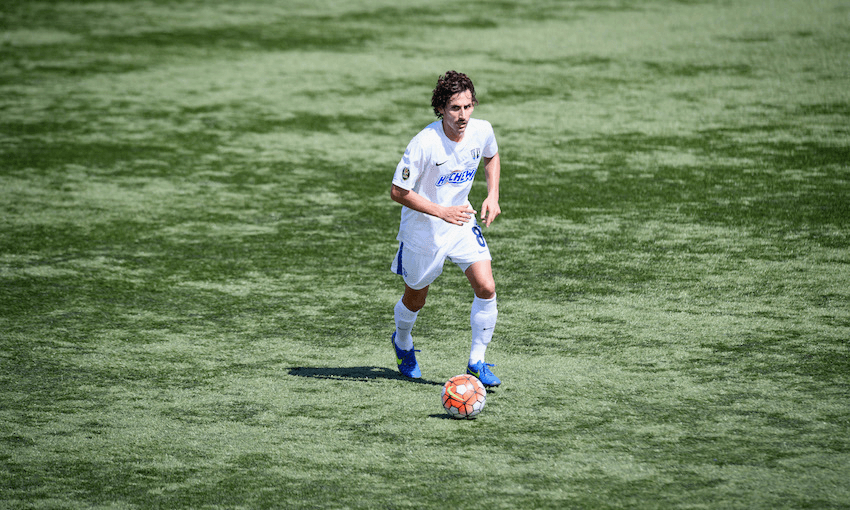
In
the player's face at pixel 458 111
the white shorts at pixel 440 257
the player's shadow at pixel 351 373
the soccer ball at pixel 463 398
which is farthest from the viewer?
the player's shadow at pixel 351 373

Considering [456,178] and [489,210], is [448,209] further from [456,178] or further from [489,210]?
[489,210]

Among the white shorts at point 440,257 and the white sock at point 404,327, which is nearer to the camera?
the white shorts at point 440,257

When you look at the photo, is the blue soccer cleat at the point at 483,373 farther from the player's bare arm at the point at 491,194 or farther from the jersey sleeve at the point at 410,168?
the jersey sleeve at the point at 410,168

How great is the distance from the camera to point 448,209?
176 inches

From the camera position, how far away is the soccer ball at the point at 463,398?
4.30 metres

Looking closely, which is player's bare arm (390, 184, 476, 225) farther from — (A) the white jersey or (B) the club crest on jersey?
(B) the club crest on jersey

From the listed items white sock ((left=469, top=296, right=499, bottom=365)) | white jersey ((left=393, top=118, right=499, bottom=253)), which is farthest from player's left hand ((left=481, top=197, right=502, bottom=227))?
white sock ((left=469, top=296, right=499, bottom=365))

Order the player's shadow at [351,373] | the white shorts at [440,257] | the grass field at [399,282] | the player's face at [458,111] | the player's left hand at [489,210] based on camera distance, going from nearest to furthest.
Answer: the grass field at [399,282] → the player's face at [458,111] → the white shorts at [440,257] → the player's left hand at [489,210] → the player's shadow at [351,373]

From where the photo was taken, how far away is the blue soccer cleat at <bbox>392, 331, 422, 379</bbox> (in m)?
4.84

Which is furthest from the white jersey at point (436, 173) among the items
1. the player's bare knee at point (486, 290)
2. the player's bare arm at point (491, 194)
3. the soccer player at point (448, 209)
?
the player's bare knee at point (486, 290)

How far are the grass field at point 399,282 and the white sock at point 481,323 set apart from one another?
0.67 ft

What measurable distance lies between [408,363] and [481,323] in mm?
459

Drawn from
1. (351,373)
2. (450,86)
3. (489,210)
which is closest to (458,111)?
(450,86)

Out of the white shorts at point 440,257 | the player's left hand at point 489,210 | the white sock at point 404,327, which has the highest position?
the player's left hand at point 489,210
